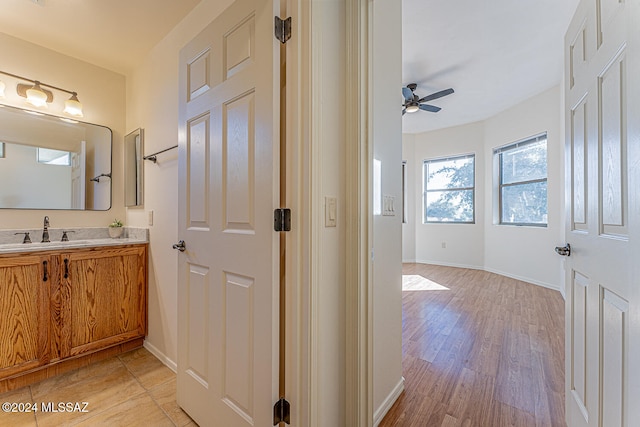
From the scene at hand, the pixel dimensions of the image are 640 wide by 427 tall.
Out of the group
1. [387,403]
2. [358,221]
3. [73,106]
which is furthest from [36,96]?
[387,403]

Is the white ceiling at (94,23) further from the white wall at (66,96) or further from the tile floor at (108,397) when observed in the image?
the tile floor at (108,397)

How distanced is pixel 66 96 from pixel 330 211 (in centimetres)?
267

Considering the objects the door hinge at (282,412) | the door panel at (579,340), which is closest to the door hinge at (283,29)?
the door hinge at (282,412)

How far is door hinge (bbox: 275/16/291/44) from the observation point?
1.03 metres

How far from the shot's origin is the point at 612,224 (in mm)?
888

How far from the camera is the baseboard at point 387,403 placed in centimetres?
133

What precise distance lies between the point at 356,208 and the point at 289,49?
2.23 feet

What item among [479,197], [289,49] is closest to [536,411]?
[289,49]

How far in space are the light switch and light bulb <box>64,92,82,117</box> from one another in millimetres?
2501

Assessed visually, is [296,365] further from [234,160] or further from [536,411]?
[536,411]

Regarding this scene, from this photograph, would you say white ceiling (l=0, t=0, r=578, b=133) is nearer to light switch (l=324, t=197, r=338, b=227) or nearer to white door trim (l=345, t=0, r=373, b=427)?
white door trim (l=345, t=0, r=373, b=427)

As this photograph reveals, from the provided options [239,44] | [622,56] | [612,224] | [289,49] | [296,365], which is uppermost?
[239,44]

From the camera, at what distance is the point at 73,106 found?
219 cm

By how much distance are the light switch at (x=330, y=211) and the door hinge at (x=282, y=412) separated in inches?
27.8
